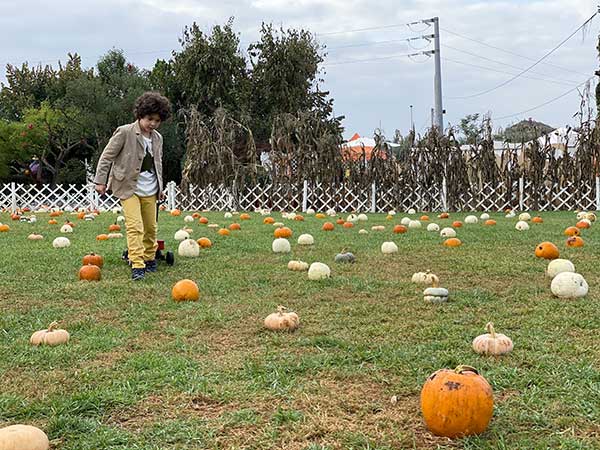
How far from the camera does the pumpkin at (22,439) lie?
180 cm

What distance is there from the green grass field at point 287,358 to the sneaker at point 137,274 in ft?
0.22

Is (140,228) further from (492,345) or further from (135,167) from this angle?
(492,345)

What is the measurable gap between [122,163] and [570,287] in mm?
3777

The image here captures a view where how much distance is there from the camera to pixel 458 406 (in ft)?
6.54

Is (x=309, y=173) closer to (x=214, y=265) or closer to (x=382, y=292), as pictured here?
(x=214, y=265)

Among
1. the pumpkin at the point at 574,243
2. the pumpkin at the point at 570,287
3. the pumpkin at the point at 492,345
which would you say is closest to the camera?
the pumpkin at the point at 492,345

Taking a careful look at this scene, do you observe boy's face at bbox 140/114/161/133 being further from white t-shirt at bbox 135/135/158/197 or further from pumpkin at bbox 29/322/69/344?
pumpkin at bbox 29/322/69/344

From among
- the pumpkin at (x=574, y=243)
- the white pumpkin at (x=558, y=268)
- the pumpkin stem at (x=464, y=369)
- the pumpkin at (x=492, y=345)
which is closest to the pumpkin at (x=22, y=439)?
the pumpkin stem at (x=464, y=369)

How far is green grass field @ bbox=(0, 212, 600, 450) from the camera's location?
83.0 inches

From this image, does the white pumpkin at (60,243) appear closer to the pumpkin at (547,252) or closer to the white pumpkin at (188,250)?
the white pumpkin at (188,250)

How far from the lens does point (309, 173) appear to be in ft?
56.0

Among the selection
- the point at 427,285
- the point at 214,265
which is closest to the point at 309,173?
Result: the point at 214,265

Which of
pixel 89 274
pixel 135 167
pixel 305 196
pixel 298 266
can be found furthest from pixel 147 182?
pixel 305 196

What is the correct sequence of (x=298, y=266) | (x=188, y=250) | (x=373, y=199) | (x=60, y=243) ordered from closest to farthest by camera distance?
(x=298, y=266), (x=188, y=250), (x=60, y=243), (x=373, y=199)
